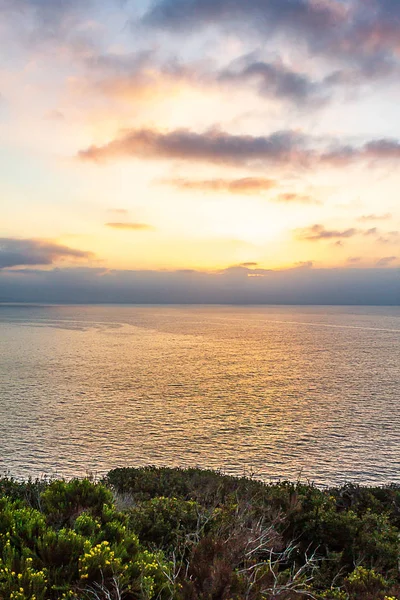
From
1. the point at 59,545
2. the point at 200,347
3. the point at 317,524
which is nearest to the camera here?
the point at 59,545

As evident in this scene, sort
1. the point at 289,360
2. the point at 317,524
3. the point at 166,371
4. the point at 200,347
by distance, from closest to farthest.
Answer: the point at 317,524 → the point at 166,371 → the point at 289,360 → the point at 200,347

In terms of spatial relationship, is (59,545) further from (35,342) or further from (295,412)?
(35,342)

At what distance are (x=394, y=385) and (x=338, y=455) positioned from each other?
32.2 metres

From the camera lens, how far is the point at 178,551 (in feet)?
29.6

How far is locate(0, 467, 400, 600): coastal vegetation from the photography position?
6.34 metres

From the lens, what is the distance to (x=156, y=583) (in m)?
6.44

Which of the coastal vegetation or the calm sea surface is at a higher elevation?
the coastal vegetation

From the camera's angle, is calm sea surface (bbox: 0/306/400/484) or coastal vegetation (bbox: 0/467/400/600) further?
calm sea surface (bbox: 0/306/400/484)

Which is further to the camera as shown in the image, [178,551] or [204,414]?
[204,414]

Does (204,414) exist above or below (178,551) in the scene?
below

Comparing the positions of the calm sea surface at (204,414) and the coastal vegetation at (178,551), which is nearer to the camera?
the coastal vegetation at (178,551)

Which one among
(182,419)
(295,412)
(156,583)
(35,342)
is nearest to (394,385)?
(295,412)

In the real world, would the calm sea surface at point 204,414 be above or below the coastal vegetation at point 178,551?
below

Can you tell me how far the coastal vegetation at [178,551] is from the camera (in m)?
6.34
